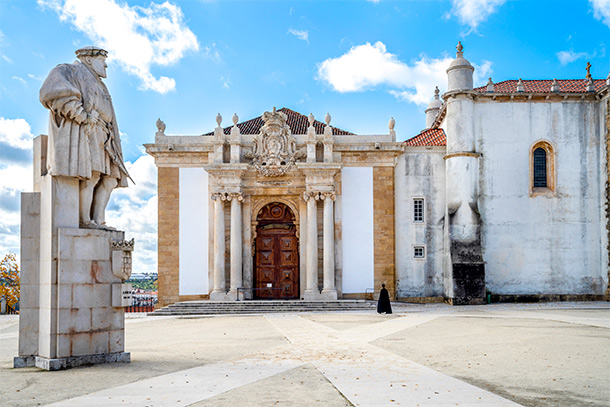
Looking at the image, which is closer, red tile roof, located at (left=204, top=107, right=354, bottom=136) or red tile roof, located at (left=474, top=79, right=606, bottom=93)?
red tile roof, located at (left=204, top=107, right=354, bottom=136)

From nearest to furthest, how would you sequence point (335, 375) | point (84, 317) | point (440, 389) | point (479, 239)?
point (440, 389), point (335, 375), point (84, 317), point (479, 239)

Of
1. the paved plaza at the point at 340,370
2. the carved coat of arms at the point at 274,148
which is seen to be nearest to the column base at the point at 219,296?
the carved coat of arms at the point at 274,148

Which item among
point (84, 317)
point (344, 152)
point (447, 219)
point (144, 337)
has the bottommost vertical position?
point (144, 337)

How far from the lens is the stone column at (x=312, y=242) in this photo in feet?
78.3

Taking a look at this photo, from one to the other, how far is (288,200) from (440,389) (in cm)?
1834

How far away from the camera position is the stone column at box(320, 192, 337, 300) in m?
23.8

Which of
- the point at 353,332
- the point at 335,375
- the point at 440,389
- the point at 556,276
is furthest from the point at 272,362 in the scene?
the point at 556,276

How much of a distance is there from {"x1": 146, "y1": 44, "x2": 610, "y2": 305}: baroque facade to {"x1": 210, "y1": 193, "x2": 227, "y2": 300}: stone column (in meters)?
0.05

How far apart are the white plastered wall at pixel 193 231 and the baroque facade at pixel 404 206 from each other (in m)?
0.04

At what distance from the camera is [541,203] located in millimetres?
25281

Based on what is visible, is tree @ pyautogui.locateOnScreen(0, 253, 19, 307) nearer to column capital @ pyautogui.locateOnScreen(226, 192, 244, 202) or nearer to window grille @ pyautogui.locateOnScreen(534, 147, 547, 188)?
column capital @ pyautogui.locateOnScreen(226, 192, 244, 202)

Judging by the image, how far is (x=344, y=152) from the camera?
82.1ft

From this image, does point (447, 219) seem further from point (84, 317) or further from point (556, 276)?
point (84, 317)

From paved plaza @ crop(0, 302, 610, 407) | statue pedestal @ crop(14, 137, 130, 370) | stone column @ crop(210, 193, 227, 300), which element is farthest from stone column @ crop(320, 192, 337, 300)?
statue pedestal @ crop(14, 137, 130, 370)
